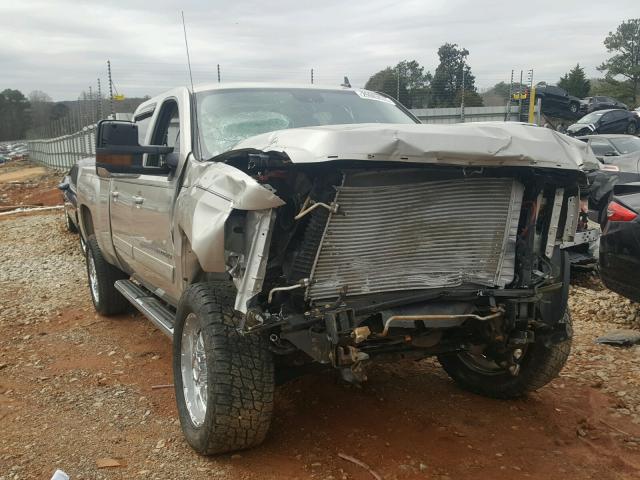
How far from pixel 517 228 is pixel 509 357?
0.89 meters

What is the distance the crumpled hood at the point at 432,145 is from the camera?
2.62m

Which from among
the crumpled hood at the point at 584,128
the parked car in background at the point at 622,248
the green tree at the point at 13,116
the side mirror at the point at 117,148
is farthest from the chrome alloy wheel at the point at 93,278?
the green tree at the point at 13,116

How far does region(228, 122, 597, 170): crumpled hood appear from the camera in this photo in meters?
2.62

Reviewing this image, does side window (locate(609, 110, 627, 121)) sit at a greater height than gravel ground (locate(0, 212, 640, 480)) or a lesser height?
greater

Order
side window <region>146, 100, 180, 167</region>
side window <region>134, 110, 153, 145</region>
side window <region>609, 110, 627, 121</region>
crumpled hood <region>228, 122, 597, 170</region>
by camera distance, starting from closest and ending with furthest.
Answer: crumpled hood <region>228, 122, 597, 170</region> < side window <region>146, 100, 180, 167</region> < side window <region>134, 110, 153, 145</region> < side window <region>609, 110, 627, 121</region>

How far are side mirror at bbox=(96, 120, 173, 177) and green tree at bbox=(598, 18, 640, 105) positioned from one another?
215ft

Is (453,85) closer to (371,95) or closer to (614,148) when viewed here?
(614,148)

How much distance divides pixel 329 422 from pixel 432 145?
193 cm

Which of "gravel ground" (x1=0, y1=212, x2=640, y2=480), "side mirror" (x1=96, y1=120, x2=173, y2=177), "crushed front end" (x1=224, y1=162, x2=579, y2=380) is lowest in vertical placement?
"gravel ground" (x1=0, y1=212, x2=640, y2=480)

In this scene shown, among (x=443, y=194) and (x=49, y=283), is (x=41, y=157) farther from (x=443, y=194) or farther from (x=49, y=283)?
(x=443, y=194)

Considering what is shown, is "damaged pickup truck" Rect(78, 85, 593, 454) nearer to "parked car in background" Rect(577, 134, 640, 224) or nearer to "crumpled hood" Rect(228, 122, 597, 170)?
"crumpled hood" Rect(228, 122, 597, 170)

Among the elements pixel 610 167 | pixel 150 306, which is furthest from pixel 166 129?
pixel 610 167

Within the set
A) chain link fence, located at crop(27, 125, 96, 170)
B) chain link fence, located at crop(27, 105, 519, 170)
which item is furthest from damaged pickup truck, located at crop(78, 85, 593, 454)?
chain link fence, located at crop(27, 125, 96, 170)

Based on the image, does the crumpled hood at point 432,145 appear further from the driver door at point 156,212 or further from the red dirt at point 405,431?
the red dirt at point 405,431
